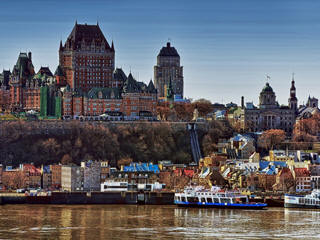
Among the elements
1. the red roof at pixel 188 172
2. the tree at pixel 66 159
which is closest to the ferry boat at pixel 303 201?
the red roof at pixel 188 172

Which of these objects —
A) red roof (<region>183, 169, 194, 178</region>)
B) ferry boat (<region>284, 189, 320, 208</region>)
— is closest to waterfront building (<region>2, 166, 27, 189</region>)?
red roof (<region>183, 169, 194, 178</region>)

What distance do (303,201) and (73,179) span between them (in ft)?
123

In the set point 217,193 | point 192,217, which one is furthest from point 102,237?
point 217,193

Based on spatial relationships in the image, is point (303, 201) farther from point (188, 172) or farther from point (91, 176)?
point (91, 176)

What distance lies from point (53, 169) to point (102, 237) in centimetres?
6421

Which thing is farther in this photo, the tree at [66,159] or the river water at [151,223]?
the tree at [66,159]

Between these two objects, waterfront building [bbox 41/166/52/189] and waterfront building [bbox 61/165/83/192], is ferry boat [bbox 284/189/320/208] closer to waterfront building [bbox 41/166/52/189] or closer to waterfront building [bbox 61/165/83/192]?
waterfront building [bbox 61/165/83/192]

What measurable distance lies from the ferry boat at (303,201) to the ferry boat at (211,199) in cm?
314

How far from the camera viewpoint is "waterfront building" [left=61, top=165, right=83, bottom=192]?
6772 inches

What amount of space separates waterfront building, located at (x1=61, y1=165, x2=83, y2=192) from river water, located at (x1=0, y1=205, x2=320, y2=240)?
1640 centimetres

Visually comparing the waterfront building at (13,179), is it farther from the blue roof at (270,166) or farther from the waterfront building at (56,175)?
the blue roof at (270,166)

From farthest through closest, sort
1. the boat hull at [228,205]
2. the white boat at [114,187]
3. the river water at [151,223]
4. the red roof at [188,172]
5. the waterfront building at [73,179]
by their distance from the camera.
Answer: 1. the red roof at [188,172]
2. the waterfront building at [73,179]
3. the white boat at [114,187]
4. the boat hull at [228,205]
5. the river water at [151,223]

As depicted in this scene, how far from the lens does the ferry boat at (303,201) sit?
151875 mm

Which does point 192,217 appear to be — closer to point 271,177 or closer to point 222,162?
point 271,177
